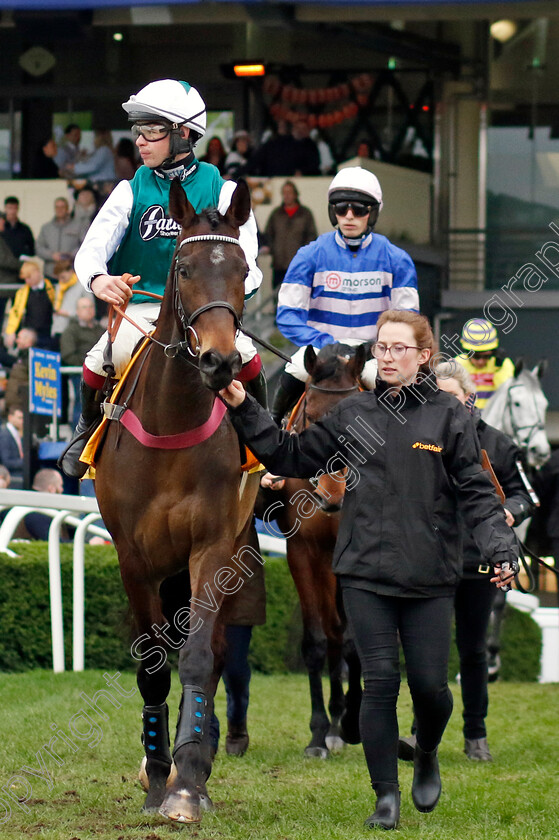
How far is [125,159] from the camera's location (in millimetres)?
15805

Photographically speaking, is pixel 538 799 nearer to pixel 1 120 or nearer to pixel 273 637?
pixel 273 637

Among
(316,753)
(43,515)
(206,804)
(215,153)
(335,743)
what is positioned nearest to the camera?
(206,804)

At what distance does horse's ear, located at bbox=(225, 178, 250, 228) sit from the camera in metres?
4.52

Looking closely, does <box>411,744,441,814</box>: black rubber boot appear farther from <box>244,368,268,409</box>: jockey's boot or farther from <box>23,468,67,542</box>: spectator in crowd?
<box>23,468,67,542</box>: spectator in crowd

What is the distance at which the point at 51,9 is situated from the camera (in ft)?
50.2

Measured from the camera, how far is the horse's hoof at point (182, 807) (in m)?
4.26

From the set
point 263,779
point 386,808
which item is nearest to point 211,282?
point 386,808

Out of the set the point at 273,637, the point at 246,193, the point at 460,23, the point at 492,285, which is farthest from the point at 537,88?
the point at 246,193

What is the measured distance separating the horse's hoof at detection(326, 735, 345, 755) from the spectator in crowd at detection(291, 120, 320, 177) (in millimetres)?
9979

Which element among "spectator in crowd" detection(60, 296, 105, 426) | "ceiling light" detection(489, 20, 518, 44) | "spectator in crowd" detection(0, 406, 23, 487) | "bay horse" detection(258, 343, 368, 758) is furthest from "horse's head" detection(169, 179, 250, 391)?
"ceiling light" detection(489, 20, 518, 44)

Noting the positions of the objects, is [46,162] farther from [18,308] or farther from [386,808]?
[386,808]

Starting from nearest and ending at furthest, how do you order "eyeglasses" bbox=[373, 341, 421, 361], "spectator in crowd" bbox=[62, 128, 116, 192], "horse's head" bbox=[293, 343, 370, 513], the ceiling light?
1. "eyeglasses" bbox=[373, 341, 421, 361]
2. "horse's head" bbox=[293, 343, 370, 513]
3. "spectator in crowd" bbox=[62, 128, 116, 192]
4. the ceiling light

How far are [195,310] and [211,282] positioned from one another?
0.35 feet

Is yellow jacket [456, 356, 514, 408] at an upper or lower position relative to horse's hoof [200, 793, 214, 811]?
upper
